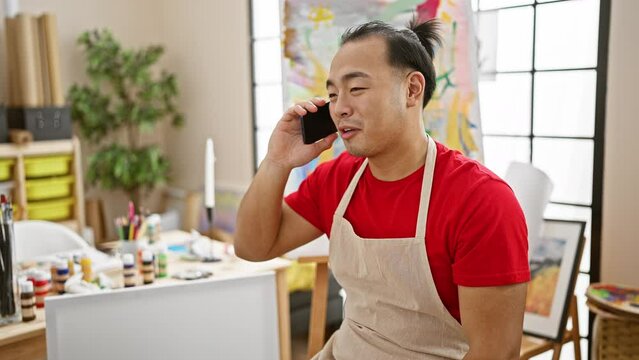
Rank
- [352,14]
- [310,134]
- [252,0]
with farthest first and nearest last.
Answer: [252,0] → [352,14] → [310,134]

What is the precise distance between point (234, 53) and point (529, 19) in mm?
2177

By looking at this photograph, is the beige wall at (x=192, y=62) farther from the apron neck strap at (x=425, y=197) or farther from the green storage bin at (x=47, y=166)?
the apron neck strap at (x=425, y=197)

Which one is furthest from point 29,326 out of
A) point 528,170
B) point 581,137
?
point 581,137

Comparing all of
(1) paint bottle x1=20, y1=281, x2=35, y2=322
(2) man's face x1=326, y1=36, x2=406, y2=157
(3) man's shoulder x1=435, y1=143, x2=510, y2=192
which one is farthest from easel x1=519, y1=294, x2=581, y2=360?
(1) paint bottle x1=20, y1=281, x2=35, y2=322

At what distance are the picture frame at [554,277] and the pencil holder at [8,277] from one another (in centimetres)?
181

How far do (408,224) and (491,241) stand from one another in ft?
0.71

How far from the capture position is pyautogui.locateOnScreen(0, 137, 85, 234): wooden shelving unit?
12.4ft

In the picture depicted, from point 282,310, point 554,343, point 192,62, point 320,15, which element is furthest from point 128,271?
point 192,62

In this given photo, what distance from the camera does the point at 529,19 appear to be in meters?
2.92

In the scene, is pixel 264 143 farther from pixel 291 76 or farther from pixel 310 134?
pixel 310 134

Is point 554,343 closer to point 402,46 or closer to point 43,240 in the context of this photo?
point 402,46

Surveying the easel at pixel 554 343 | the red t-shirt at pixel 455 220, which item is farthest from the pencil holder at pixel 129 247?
the easel at pixel 554 343

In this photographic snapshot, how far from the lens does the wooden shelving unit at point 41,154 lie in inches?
149

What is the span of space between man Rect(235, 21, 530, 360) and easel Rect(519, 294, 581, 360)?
1092 mm
